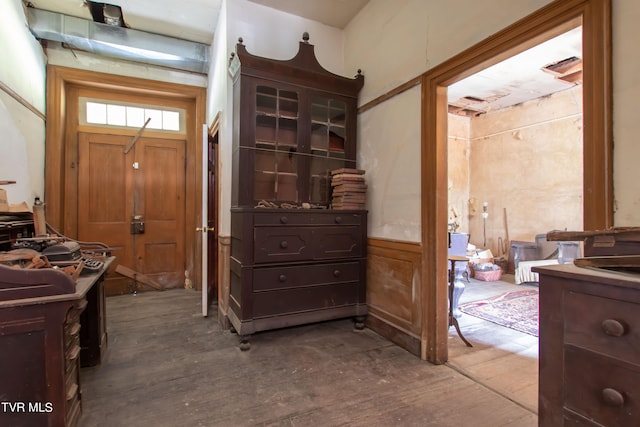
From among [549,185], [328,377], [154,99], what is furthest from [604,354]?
[549,185]

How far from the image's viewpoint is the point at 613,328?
0.83 meters

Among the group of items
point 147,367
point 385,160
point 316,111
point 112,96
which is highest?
point 112,96

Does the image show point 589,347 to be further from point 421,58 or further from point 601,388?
point 421,58

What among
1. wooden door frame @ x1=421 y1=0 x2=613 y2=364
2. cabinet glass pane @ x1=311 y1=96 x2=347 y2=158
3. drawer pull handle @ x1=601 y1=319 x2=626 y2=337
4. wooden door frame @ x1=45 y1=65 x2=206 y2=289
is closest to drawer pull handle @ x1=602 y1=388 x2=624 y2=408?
drawer pull handle @ x1=601 y1=319 x2=626 y2=337

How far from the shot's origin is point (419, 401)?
1770 millimetres

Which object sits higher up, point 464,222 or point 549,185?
point 549,185

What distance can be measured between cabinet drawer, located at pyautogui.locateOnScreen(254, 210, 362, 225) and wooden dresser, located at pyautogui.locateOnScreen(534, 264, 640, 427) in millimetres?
1792

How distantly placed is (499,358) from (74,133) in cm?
519

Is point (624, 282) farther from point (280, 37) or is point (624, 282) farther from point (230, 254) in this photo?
point (280, 37)

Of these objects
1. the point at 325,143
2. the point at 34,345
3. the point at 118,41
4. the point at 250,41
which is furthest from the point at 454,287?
the point at 118,41

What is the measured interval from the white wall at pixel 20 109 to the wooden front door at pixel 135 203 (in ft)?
1.72

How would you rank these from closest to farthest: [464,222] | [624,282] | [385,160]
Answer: [624,282]
[385,160]
[464,222]

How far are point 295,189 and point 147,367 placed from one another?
1793mm

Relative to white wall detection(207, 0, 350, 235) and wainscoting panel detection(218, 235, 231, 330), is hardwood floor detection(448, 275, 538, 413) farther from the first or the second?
white wall detection(207, 0, 350, 235)
